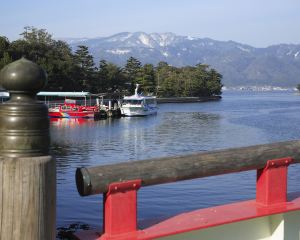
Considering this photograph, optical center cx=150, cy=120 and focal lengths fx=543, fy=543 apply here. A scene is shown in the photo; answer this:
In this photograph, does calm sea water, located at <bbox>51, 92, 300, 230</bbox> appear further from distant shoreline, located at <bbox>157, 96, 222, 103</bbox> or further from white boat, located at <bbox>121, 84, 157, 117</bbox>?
distant shoreline, located at <bbox>157, 96, 222, 103</bbox>

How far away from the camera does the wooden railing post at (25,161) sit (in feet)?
8.20

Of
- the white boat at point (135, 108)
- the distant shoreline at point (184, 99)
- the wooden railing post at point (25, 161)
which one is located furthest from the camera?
the distant shoreline at point (184, 99)

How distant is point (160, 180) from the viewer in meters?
3.01

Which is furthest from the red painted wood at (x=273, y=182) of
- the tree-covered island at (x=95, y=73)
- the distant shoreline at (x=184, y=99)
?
the distant shoreline at (x=184, y=99)

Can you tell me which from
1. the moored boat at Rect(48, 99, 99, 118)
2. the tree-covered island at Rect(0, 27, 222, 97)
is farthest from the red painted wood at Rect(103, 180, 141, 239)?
the tree-covered island at Rect(0, 27, 222, 97)

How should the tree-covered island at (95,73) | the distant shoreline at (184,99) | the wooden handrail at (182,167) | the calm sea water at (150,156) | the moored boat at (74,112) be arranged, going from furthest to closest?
1. the distant shoreline at (184,99)
2. the tree-covered island at (95,73)
3. the moored boat at (74,112)
4. the calm sea water at (150,156)
5. the wooden handrail at (182,167)

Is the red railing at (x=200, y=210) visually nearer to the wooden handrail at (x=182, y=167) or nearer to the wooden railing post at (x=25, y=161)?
the wooden handrail at (x=182, y=167)

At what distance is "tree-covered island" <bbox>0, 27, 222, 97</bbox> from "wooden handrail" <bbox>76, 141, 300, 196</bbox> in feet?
233

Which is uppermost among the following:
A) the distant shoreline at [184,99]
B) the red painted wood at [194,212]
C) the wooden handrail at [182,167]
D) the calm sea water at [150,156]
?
the wooden handrail at [182,167]

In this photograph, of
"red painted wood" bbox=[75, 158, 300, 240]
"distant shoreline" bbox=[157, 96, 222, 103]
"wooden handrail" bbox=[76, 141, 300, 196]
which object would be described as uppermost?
"wooden handrail" bbox=[76, 141, 300, 196]

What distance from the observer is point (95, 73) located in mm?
108688

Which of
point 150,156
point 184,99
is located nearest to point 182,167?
point 150,156

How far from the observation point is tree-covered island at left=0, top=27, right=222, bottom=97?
92.0 m

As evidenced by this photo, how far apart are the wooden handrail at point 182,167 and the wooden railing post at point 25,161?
0.24m
